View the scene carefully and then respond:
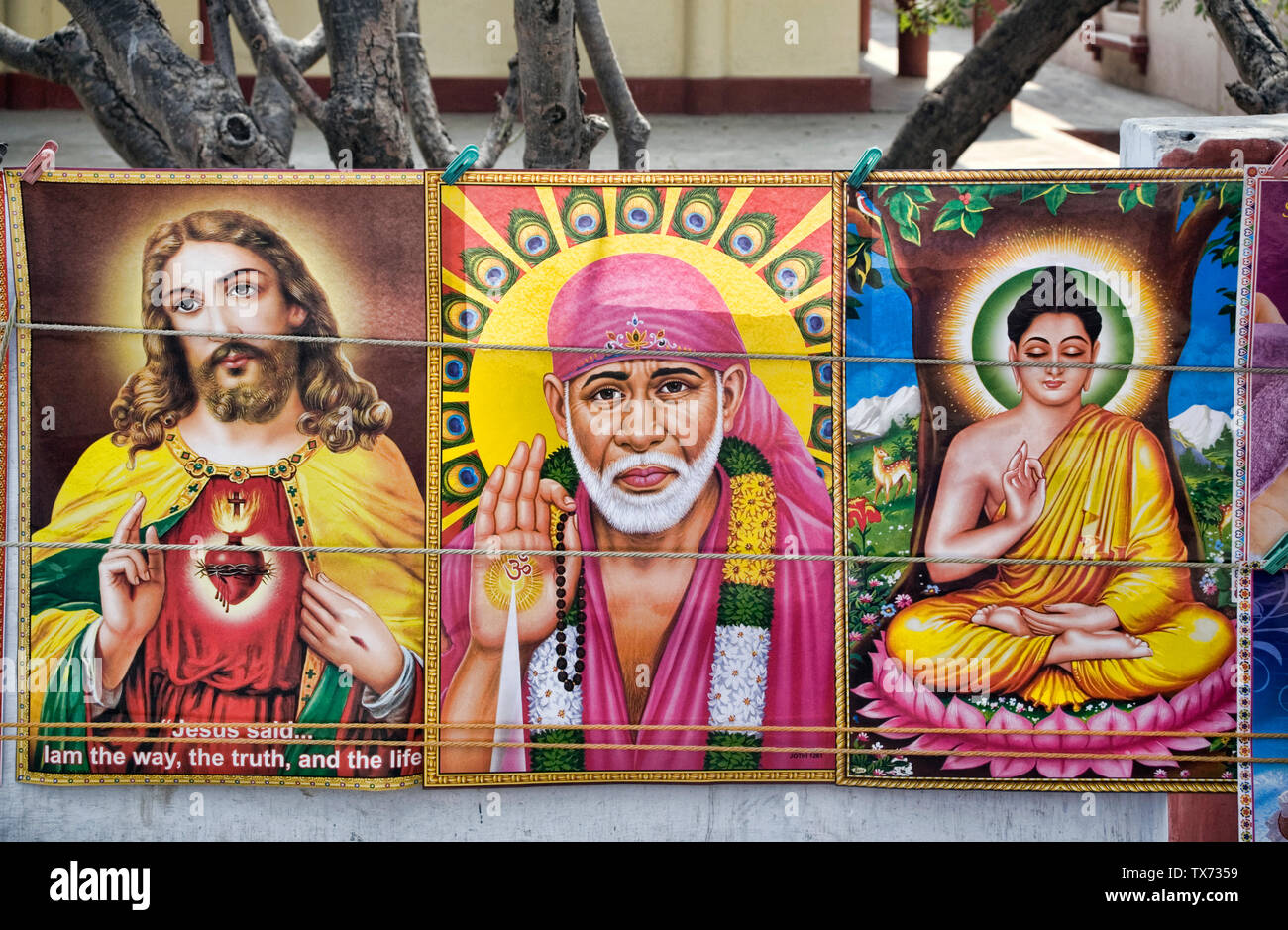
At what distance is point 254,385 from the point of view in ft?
8.41

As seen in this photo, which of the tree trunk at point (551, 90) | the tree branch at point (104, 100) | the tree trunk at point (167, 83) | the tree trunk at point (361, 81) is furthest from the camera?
the tree branch at point (104, 100)

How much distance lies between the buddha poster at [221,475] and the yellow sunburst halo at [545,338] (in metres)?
0.14

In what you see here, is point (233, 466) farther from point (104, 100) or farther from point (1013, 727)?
point (104, 100)

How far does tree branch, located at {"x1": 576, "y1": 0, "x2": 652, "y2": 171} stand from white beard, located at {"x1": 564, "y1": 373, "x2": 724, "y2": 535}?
1769 mm

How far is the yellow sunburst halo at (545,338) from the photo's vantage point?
2.55 m

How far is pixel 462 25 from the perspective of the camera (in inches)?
425

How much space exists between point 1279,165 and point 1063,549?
86cm

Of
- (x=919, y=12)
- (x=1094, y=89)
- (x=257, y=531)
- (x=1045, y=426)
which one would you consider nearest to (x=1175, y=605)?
(x=1045, y=426)

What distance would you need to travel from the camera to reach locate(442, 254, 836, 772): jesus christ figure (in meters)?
2.56

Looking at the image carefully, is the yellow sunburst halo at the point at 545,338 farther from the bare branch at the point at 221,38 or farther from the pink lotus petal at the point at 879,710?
the bare branch at the point at 221,38

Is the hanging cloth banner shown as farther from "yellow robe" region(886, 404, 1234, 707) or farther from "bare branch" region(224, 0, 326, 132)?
"bare branch" region(224, 0, 326, 132)

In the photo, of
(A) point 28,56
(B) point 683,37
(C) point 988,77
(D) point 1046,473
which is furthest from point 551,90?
(B) point 683,37

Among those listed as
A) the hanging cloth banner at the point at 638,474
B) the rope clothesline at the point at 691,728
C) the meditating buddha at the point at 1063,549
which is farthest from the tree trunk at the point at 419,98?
the meditating buddha at the point at 1063,549

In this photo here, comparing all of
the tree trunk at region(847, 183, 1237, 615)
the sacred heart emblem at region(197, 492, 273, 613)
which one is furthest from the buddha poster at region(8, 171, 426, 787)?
the tree trunk at region(847, 183, 1237, 615)
